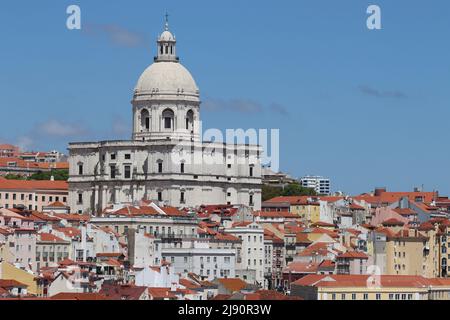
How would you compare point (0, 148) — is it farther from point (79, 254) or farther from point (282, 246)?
point (79, 254)

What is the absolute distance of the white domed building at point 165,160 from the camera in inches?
3509

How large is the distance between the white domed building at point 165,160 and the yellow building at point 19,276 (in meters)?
39.1

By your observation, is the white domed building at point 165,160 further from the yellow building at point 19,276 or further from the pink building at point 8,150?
the pink building at point 8,150

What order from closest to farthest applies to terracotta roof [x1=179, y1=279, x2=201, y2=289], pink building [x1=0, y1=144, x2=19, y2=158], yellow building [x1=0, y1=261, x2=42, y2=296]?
yellow building [x1=0, y1=261, x2=42, y2=296] < terracotta roof [x1=179, y1=279, x2=201, y2=289] < pink building [x1=0, y1=144, x2=19, y2=158]

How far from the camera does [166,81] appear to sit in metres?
93.2

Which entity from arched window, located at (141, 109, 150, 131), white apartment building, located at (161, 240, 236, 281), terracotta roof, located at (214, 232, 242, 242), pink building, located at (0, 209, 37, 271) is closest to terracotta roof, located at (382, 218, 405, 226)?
terracotta roof, located at (214, 232, 242, 242)

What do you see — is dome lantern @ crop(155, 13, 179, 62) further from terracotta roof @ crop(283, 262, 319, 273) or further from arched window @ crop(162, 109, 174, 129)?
terracotta roof @ crop(283, 262, 319, 273)

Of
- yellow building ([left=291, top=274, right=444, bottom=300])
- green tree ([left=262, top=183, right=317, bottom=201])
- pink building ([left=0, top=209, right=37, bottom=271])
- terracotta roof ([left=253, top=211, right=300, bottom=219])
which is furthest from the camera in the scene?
green tree ([left=262, top=183, right=317, bottom=201])

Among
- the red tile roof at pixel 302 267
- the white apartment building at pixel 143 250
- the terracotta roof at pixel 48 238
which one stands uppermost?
the terracotta roof at pixel 48 238

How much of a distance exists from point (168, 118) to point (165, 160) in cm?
464

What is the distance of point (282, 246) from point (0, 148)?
95.0 meters

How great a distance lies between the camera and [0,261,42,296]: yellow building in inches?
1822

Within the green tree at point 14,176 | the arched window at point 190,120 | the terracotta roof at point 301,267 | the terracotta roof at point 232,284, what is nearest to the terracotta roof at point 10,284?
the terracotta roof at point 232,284
